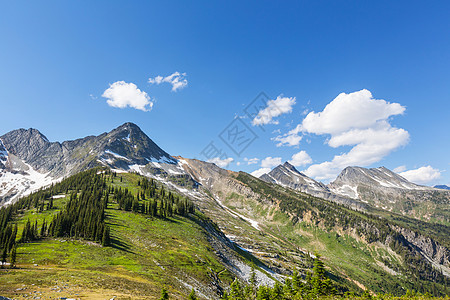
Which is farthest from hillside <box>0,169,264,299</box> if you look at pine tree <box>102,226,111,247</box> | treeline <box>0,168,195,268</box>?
treeline <box>0,168,195,268</box>

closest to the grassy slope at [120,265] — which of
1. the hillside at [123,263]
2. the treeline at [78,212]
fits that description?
the hillside at [123,263]

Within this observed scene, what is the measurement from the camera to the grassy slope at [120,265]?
1284 inches

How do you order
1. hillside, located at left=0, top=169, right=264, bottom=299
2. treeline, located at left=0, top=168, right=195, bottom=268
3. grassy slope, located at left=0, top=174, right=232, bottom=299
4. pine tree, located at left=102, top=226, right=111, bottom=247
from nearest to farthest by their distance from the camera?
grassy slope, located at left=0, top=174, right=232, bottom=299, hillside, located at left=0, top=169, right=264, bottom=299, pine tree, located at left=102, top=226, right=111, bottom=247, treeline, located at left=0, top=168, right=195, bottom=268

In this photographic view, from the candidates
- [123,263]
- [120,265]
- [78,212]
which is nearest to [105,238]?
[123,263]

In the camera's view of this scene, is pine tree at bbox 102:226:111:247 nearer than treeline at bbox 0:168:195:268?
Yes

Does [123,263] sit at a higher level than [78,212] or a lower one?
lower

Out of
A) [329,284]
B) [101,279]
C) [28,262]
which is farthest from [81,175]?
[329,284]

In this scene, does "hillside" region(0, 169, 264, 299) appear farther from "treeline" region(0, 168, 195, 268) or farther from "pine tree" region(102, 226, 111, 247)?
"treeline" region(0, 168, 195, 268)

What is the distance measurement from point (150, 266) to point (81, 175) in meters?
155

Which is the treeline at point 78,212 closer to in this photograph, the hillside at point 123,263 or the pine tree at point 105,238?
the pine tree at point 105,238

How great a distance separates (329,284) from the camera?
3447cm

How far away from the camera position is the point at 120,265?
164 feet

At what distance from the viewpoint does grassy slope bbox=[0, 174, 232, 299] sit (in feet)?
107

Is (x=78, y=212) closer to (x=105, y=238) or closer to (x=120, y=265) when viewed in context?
(x=105, y=238)
